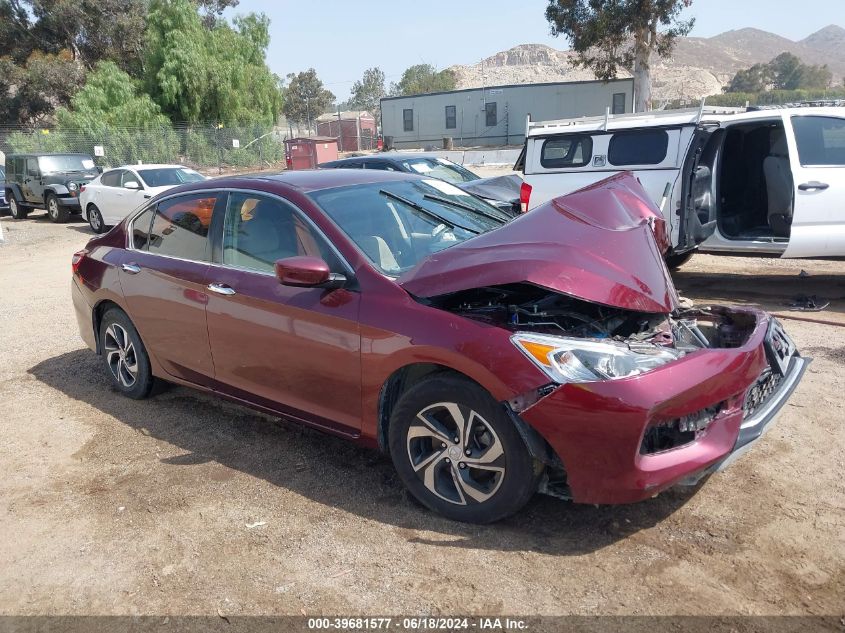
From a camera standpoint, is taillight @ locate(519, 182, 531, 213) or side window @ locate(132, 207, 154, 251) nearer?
side window @ locate(132, 207, 154, 251)

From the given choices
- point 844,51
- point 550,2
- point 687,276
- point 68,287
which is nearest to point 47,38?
point 550,2

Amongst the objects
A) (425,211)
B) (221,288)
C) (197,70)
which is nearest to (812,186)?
(425,211)

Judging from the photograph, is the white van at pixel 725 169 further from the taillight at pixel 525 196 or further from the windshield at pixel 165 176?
the windshield at pixel 165 176

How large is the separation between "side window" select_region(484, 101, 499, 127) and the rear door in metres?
40.9

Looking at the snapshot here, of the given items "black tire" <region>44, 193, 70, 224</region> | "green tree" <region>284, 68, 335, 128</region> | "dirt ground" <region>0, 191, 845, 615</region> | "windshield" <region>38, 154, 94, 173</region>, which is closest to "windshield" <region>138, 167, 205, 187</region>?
"black tire" <region>44, 193, 70, 224</region>

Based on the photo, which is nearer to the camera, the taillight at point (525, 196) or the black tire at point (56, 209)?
the taillight at point (525, 196)

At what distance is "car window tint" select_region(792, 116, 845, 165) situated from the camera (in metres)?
7.31

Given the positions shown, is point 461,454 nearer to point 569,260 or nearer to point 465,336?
point 465,336

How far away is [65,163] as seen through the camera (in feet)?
63.7

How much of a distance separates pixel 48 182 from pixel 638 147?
16.6 m

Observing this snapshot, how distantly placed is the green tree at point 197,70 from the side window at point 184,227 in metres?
33.5

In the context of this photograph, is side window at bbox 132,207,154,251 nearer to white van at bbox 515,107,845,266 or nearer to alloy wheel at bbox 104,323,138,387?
alloy wheel at bbox 104,323,138,387

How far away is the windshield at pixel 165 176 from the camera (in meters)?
15.3

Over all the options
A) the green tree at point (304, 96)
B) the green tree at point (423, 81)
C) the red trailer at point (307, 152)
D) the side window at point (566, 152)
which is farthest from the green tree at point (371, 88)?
the side window at point (566, 152)
